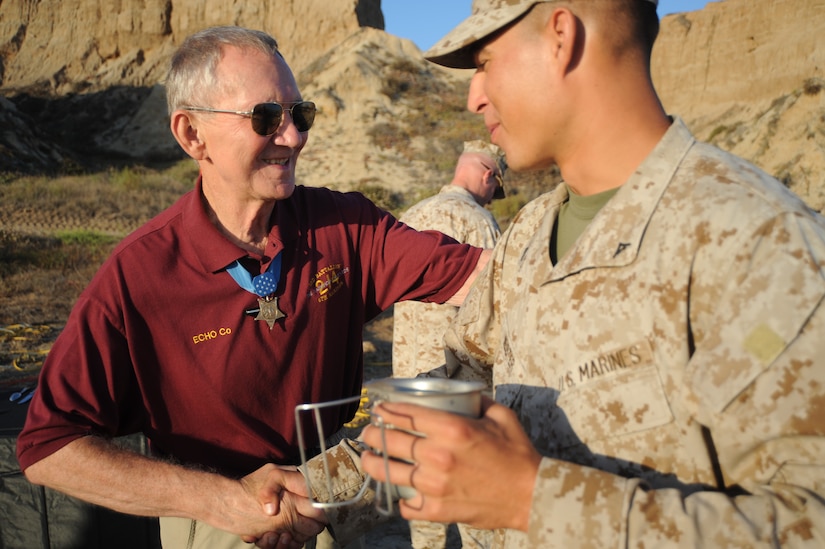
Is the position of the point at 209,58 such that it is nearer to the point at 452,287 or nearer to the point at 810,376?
the point at 452,287

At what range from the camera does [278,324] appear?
247 centimetres

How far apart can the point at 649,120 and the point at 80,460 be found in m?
1.85

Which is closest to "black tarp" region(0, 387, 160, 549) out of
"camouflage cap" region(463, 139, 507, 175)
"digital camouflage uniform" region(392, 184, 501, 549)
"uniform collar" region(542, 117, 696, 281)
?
"digital camouflage uniform" region(392, 184, 501, 549)

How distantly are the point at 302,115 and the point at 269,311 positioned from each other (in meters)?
0.77

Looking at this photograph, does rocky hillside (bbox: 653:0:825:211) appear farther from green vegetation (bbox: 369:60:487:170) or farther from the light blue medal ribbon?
the light blue medal ribbon

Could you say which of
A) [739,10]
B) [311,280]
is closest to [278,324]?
[311,280]

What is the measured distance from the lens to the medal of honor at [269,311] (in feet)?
8.02

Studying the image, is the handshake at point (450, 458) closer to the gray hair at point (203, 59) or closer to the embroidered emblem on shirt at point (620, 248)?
the embroidered emblem on shirt at point (620, 248)

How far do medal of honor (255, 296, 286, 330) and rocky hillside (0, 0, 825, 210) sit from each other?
52.8 feet

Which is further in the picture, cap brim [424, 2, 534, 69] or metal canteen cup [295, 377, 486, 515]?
cap brim [424, 2, 534, 69]

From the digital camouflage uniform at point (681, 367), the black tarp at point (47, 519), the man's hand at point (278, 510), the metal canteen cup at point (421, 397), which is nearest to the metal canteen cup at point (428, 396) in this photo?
the metal canteen cup at point (421, 397)

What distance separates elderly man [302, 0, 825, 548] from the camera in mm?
1160

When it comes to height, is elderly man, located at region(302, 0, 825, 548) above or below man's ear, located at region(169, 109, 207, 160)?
below

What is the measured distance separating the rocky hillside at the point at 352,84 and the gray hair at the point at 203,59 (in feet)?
52.6
